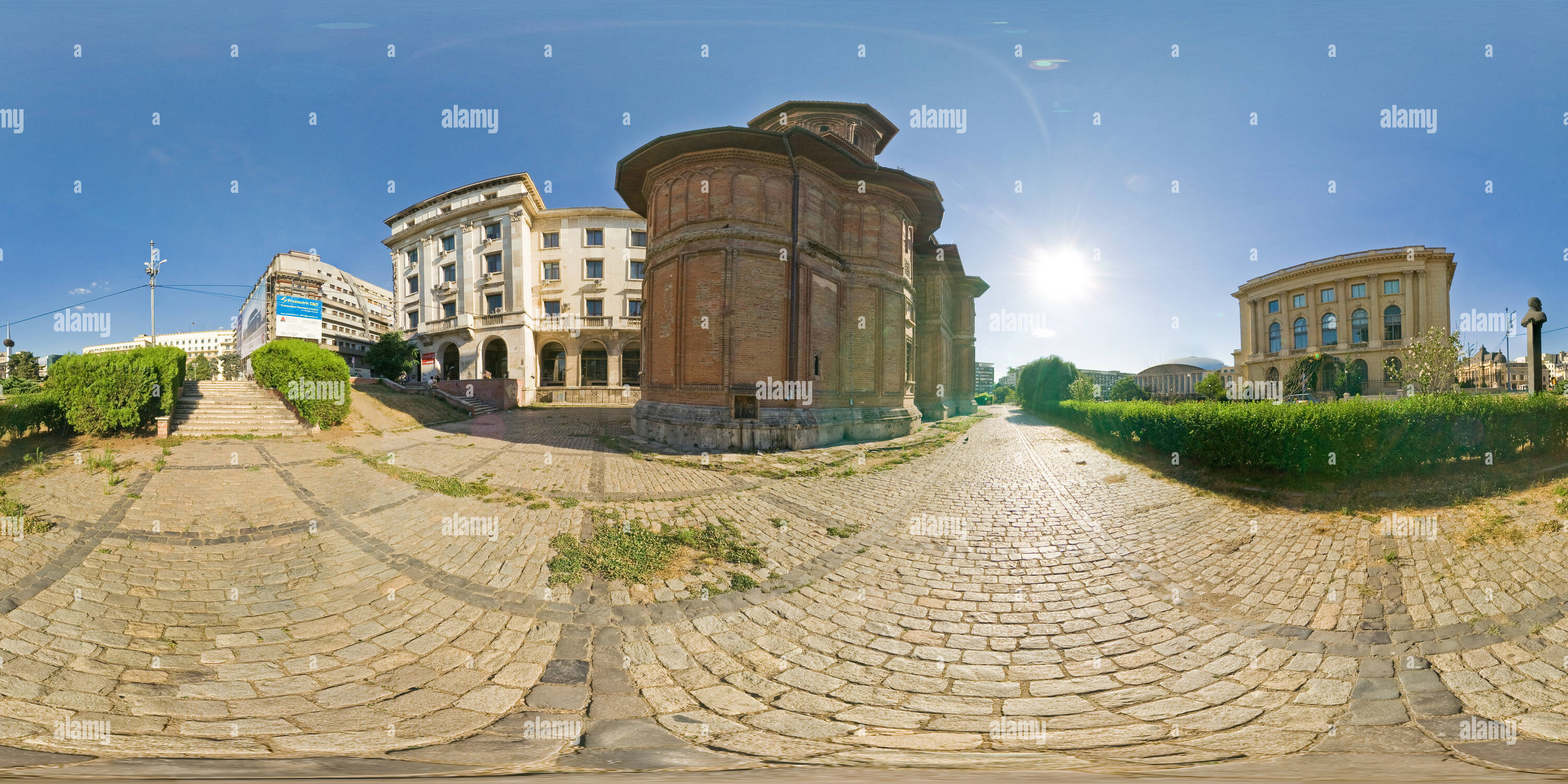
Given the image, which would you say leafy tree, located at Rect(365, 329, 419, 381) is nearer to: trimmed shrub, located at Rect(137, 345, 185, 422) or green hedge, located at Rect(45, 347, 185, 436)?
trimmed shrub, located at Rect(137, 345, 185, 422)

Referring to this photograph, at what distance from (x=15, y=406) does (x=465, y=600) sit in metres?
15.5

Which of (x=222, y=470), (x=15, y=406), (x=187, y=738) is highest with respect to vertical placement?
(x=15, y=406)

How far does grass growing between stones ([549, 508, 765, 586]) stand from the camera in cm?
453

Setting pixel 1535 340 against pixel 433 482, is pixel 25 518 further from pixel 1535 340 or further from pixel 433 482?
pixel 1535 340

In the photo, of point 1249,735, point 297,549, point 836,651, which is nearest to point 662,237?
point 297,549

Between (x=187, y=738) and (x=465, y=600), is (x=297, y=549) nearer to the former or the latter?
A: (x=465, y=600)

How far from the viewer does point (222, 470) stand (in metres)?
9.01

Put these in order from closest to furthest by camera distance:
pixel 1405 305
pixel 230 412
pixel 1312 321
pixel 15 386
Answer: pixel 230 412
pixel 15 386
pixel 1405 305
pixel 1312 321

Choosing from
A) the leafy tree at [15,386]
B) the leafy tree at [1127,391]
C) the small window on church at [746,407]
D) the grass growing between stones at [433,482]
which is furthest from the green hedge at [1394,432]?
the leafy tree at [15,386]

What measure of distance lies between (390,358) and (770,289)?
28714 mm

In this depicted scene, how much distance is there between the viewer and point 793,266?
14.9m

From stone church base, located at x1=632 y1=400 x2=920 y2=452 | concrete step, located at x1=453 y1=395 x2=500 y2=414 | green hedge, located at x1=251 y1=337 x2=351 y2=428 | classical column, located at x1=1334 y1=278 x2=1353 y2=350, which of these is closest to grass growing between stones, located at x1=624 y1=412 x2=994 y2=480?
stone church base, located at x1=632 y1=400 x2=920 y2=452

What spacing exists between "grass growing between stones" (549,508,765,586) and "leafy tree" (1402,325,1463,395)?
2488 cm

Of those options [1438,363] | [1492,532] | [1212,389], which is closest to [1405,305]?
[1212,389]
